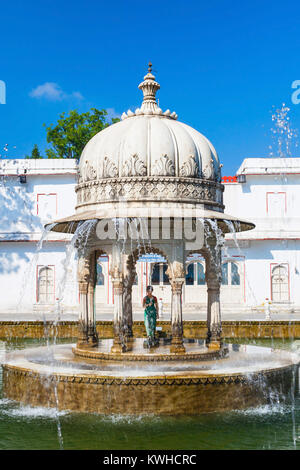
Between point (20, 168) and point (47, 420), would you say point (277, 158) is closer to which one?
point (20, 168)

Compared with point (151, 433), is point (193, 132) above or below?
above

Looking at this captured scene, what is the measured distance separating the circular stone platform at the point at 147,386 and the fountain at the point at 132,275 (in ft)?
0.05

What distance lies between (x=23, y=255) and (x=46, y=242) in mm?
1381

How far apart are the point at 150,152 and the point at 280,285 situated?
18.6 m

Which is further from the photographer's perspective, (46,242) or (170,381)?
(46,242)

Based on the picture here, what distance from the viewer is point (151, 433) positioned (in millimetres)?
7316

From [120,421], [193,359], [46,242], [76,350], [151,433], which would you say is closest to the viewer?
[151,433]

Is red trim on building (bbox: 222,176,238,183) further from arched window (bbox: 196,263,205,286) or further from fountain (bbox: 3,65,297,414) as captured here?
fountain (bbox: 3,65,297,414)

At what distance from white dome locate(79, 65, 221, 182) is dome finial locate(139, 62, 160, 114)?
0.28 meters

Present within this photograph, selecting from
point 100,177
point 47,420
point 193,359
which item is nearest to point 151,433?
point 47,420

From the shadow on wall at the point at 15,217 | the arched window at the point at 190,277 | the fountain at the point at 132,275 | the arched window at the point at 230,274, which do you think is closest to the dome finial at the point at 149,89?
the fountain at the point at 132,275

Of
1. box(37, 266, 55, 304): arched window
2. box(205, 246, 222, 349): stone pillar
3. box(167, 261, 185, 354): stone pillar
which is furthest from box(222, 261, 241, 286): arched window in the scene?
box(167, 261, 185, 354): stone pillar

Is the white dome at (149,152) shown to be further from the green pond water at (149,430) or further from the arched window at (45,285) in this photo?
the arched window at (45,285)

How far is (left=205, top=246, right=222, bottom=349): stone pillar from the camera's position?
10844 millimetres
